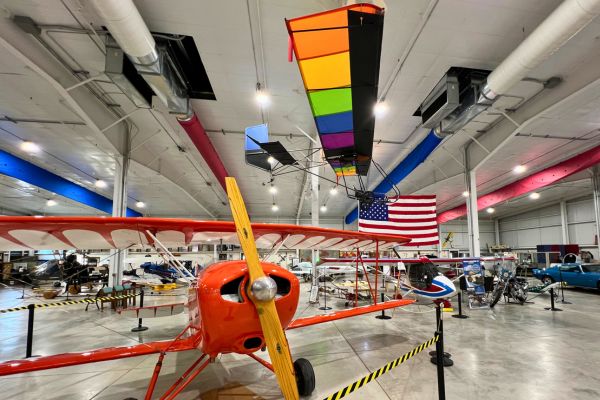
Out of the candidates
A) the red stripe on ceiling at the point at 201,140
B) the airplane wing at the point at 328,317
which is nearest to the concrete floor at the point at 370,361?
the airplane wing at the point at 328,317

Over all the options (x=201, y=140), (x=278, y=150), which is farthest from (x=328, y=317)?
(x=201, y=140)

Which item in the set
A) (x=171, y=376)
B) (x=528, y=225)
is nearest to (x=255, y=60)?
(x=171, y=376)

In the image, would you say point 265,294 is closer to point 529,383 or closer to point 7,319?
point 529,383

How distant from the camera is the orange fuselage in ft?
6.88

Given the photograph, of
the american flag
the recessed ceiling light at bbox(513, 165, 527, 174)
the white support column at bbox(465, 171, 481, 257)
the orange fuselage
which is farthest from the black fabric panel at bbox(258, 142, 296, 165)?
the recessed ceiling light at bbox(513, 165, 527, 174)

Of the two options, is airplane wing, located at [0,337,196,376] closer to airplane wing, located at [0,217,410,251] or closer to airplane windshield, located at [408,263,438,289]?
airplane wing, located at [0,217,410,251]

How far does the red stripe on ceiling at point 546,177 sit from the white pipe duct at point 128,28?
44.9 feet

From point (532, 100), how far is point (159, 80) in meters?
8.51

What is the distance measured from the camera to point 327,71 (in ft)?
12.1

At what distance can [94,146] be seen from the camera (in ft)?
32.3

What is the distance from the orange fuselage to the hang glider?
2.58m

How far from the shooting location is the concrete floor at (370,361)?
317 centimetres

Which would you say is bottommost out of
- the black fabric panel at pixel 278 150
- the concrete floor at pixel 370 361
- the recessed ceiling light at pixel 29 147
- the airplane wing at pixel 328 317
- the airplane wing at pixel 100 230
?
the concrete floor at pixel 370 361

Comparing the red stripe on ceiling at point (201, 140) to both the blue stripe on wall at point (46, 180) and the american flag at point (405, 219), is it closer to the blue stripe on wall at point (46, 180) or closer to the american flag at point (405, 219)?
the american flag at point (405, 219)
